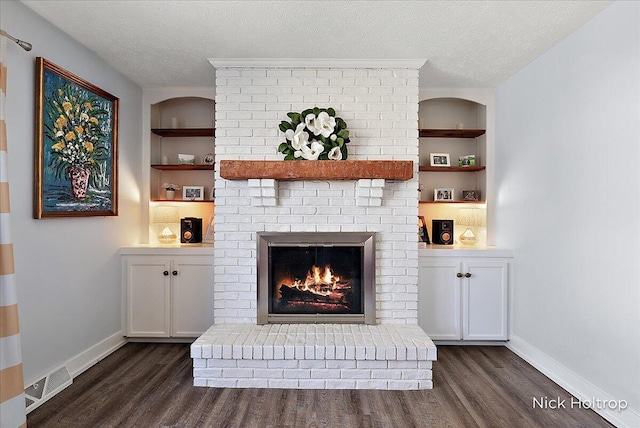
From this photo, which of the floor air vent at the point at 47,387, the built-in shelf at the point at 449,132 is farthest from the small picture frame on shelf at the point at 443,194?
the floor air vent at the point at 47,387

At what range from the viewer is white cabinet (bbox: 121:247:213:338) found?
3674mm

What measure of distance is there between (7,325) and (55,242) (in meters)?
0.81

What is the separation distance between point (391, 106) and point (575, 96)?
50.6 inches

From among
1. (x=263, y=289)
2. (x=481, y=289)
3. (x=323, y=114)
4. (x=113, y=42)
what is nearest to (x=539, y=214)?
(x=481, y=289)

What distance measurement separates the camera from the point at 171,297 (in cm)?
369

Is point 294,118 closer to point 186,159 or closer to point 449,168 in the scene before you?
point 186,159

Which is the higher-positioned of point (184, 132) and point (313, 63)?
point (313, 63)

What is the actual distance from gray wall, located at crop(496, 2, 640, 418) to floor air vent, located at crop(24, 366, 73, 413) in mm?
3414

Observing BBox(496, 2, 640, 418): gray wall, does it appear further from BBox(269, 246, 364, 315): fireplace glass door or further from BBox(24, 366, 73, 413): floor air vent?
BBox(24, 366, 73, 413): floor air vent

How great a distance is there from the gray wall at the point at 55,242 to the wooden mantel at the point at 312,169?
1174mm

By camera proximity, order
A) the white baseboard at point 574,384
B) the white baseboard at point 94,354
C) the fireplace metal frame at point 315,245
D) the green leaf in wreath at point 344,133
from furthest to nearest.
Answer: the fireplace metal frame at point 315,245, the green leaf in wreath at point 344,133, the white baseboard at point 94,354, the white baseboard at point 574,384

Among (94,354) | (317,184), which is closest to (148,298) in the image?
(94,354)

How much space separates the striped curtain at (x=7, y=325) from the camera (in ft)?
6.64

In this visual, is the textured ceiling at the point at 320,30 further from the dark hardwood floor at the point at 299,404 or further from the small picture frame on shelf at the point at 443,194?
the dark hardwood floor at the point at 299,404
